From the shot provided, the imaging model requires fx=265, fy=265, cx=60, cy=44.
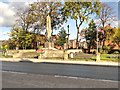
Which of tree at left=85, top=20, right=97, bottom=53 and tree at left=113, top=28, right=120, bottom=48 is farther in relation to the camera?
tree at left=85, top=20, right=97, bottom=53

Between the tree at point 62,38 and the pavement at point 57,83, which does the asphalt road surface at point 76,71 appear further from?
the tree at point 62,38

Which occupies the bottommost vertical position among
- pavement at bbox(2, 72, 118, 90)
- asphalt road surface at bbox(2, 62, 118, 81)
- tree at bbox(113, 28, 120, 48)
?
asphalt road surface at bbox(2, 62, 118, 81)

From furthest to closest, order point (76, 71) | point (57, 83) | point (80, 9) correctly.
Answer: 1. point (80, 9)
2. point (76, 71)
3. point (57, 83)

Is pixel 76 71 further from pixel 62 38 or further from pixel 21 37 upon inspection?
pixel 62 38

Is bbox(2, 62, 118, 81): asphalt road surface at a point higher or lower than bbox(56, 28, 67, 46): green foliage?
lower

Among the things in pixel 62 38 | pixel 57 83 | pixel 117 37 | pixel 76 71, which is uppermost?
pixel 62 38

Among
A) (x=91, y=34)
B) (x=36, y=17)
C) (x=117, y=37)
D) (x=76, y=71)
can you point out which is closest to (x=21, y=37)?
(x=36, y=17)

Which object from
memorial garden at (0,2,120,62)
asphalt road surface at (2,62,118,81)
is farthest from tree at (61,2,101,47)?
asphalt road surface at (2,62,118,81)

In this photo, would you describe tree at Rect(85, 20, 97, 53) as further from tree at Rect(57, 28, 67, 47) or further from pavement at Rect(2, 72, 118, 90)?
pavement at Rect(2, 72, 118, 90)

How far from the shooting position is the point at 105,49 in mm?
56094

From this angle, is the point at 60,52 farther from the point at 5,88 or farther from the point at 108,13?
the point at 5,88

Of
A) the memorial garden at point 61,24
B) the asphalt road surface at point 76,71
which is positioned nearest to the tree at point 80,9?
the memorial garden at point 61,24

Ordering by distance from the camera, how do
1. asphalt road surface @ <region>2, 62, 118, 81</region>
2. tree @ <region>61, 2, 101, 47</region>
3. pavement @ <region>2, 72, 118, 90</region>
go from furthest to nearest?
tree @ <region>61, 2, 101, 47</region> < asphalt road surface @ <region>2, 62, 118, 81</region> < pavement @ <region>2, 72, 118, 90</region>

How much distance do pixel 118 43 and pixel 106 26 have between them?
5025 millimetres
